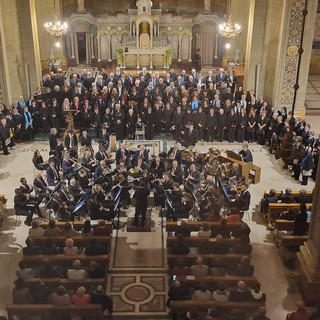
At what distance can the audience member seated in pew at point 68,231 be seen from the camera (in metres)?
13.0

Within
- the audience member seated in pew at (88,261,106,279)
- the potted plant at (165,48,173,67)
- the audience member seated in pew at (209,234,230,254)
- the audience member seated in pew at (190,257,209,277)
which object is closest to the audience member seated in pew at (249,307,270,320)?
the audience member seated in pew at (190,257,209,277)

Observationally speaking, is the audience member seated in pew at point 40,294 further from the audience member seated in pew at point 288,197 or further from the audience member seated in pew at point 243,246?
the audience member seated in pew at point 288,197

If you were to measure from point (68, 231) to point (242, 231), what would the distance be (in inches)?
162

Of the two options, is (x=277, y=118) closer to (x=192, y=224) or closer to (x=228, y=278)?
(x=192, y=224)

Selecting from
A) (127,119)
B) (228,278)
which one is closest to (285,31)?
(127,119)

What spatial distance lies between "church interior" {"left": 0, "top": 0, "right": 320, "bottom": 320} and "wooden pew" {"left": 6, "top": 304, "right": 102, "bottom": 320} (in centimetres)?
2

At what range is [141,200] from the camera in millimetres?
14414

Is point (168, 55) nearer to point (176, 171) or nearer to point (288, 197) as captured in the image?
point (176, 171)

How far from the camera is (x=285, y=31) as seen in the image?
2086 centimetres

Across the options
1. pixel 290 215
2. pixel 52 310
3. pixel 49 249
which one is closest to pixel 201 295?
pixel 52 310

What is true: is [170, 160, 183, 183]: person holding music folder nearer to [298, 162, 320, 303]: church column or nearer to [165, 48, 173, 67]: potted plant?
[298, 162, 320, 303]: church column

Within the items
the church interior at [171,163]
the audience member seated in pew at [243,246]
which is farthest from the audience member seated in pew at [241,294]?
the audience member seated in pew at [243,246]

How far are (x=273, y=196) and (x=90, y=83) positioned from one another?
1042cm

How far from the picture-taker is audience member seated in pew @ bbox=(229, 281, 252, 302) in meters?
10.9
